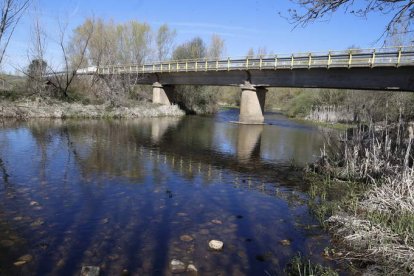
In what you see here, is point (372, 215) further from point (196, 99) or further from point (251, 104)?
point (196, 99)

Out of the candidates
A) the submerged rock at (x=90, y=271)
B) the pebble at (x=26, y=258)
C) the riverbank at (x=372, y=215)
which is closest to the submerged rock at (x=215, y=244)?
the riverbank at (x=372, y=215)

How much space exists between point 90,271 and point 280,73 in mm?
31543

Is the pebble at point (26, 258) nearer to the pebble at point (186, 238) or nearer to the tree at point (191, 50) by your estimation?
the pebble at point (186, 238)

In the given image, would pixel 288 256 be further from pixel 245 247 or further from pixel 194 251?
pixel 194 251

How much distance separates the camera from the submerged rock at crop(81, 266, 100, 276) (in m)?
4.89

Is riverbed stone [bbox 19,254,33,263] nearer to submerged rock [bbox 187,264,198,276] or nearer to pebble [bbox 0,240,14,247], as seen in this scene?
pebble [bbox 0,240,14,247]

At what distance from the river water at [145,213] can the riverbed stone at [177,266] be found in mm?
87

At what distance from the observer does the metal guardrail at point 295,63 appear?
25.1 m

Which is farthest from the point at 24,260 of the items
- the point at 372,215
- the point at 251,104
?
the point at 251,104

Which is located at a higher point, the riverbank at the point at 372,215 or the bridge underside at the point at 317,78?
the bridge underside at the point at 317,78

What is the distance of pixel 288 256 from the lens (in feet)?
19.7

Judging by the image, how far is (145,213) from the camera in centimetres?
770

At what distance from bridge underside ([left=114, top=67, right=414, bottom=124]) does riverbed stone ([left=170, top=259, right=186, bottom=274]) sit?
83.3 feet

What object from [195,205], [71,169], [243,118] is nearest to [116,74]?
[243,118]
